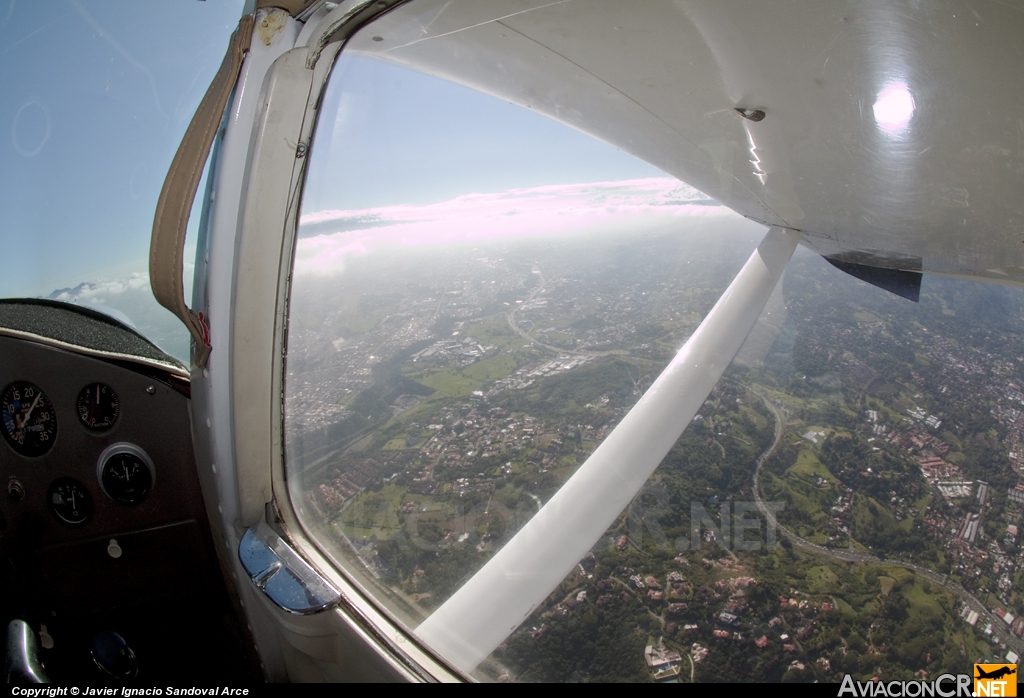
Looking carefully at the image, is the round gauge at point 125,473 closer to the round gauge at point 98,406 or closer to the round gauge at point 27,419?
the round gauge at point 98,406

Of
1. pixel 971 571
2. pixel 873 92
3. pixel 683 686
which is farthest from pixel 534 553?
pixel 873 92

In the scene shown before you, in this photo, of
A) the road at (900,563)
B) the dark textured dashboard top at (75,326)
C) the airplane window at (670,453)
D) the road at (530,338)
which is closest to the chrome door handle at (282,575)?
the airplane window at (670,453)

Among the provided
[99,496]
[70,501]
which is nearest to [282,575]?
[99,496]

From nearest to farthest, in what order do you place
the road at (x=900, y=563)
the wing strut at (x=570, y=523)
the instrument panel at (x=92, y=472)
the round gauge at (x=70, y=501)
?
the road at (x=900, y=563)
the wing strut at (x=570, y=523)
the instrument panel at (x=92, y=472)
the round gauge at (x=70, y=501)

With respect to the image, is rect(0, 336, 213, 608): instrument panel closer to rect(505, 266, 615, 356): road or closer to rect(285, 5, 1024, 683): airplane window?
rect(285, 5, 1024, 683): airplane window

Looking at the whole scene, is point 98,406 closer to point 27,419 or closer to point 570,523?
point 27,419

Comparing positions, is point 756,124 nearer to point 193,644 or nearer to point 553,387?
point 553,387

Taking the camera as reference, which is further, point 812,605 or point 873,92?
point 873,92
